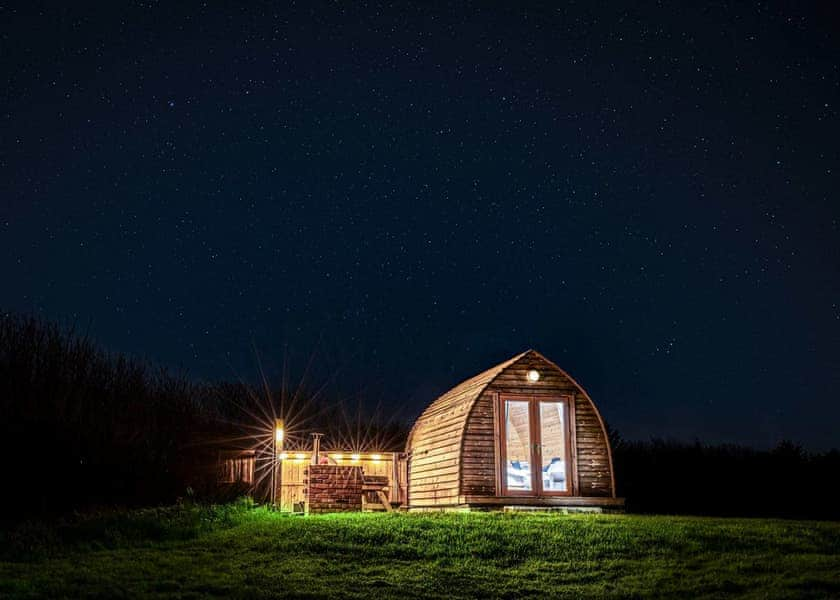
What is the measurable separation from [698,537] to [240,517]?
8668mm

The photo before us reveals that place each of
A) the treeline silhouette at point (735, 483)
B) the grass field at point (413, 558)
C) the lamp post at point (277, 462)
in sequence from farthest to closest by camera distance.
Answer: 1. the treeline silhouette at point (735, 483)
2. the lamp post at point (277, 462)
3. the grass field at point (413, 558)

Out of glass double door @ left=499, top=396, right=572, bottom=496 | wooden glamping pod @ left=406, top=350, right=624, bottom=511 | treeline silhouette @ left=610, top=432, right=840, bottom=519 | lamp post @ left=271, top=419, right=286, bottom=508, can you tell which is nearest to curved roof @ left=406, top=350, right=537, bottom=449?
wooden glamping pod @ left=406, top=350, right=624, bottom=511

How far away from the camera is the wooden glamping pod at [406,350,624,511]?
20.3 metres

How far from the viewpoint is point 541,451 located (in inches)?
813

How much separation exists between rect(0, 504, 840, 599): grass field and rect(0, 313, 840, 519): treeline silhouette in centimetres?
675

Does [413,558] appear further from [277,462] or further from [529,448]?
[277,462]

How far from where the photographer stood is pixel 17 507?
2092 centimetres

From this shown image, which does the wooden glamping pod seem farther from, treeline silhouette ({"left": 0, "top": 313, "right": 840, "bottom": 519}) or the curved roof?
treeline silhouette ({"left": 0, "top": 313, "right": 840, "bottom": 519})

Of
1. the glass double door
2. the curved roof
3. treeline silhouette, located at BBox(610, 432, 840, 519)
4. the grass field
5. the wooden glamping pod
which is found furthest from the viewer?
treeline silhouette, located at BBox(610, 432, 840, 519)

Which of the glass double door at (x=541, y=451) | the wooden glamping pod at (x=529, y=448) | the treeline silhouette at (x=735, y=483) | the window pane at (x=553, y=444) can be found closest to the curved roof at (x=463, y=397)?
the wooden glamping pod at (x=529, y=448)

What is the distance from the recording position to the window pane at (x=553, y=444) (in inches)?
827

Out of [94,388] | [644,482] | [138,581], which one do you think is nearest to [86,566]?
[138,581]

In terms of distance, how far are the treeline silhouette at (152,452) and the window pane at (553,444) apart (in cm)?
897

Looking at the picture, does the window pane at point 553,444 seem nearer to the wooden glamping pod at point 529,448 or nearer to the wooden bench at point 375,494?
the wooden glamping pod at point 529,448
